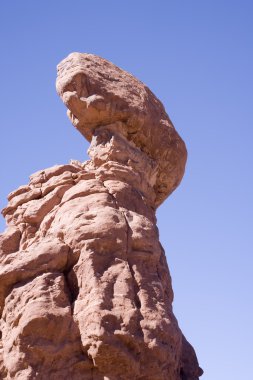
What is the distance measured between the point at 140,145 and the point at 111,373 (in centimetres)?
702

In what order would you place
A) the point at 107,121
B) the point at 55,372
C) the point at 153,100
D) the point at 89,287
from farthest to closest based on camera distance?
the point at 153,100 → the point at 107,121 → the point at 89,287 → the point at 55,372

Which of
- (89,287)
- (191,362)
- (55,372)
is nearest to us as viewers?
(55,372)

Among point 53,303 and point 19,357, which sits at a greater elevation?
point 53,303

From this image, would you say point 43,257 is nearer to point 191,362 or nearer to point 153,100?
point 191,362

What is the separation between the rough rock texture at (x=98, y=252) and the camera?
13648 mm

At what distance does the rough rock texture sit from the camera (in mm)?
13648

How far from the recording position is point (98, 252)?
15.1 meters

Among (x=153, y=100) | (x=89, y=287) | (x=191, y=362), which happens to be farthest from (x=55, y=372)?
(x=153, y=100)

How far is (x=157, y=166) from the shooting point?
1897 cm

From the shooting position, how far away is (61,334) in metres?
13.8

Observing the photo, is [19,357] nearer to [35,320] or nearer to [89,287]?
[35,320]

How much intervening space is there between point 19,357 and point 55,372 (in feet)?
2.43

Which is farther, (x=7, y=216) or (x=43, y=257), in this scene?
(x=7, y=216)

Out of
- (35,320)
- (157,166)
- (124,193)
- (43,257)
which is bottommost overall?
(35,320)
